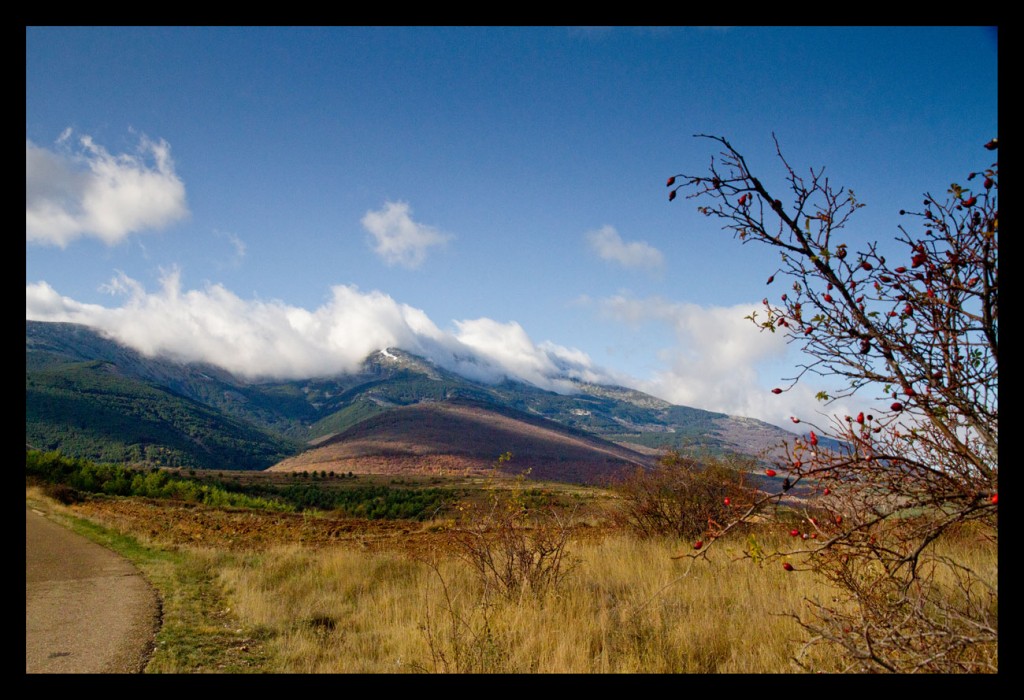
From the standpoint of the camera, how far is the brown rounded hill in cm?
11744

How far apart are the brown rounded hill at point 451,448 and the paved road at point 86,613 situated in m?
90.9

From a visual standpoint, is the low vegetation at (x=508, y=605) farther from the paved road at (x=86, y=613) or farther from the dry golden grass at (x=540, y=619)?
the paved road at (x=86, y=613)

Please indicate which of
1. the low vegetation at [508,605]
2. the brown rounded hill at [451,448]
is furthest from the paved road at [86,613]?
the brown rounded hill at [451,448]

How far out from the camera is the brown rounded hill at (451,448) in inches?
4624

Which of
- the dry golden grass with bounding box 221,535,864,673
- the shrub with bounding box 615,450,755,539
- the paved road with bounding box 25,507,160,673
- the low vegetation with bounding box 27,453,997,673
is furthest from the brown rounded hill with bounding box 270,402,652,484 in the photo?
the dry golden grass with bounding box 221,535,864,673

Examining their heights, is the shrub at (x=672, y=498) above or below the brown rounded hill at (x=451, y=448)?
above

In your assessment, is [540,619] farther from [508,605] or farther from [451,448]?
[451,448]

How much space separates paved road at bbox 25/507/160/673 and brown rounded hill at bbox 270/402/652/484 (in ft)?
298

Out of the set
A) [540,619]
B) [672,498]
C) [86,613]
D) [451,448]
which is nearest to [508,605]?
[540,619]

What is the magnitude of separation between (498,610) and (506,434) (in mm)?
146836

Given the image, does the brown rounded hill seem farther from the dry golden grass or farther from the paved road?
the dry golden grass

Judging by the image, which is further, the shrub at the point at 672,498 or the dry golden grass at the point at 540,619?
the shrub at the point at 672,498

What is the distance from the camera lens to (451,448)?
131 metres

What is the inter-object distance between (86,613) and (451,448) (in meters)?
125
